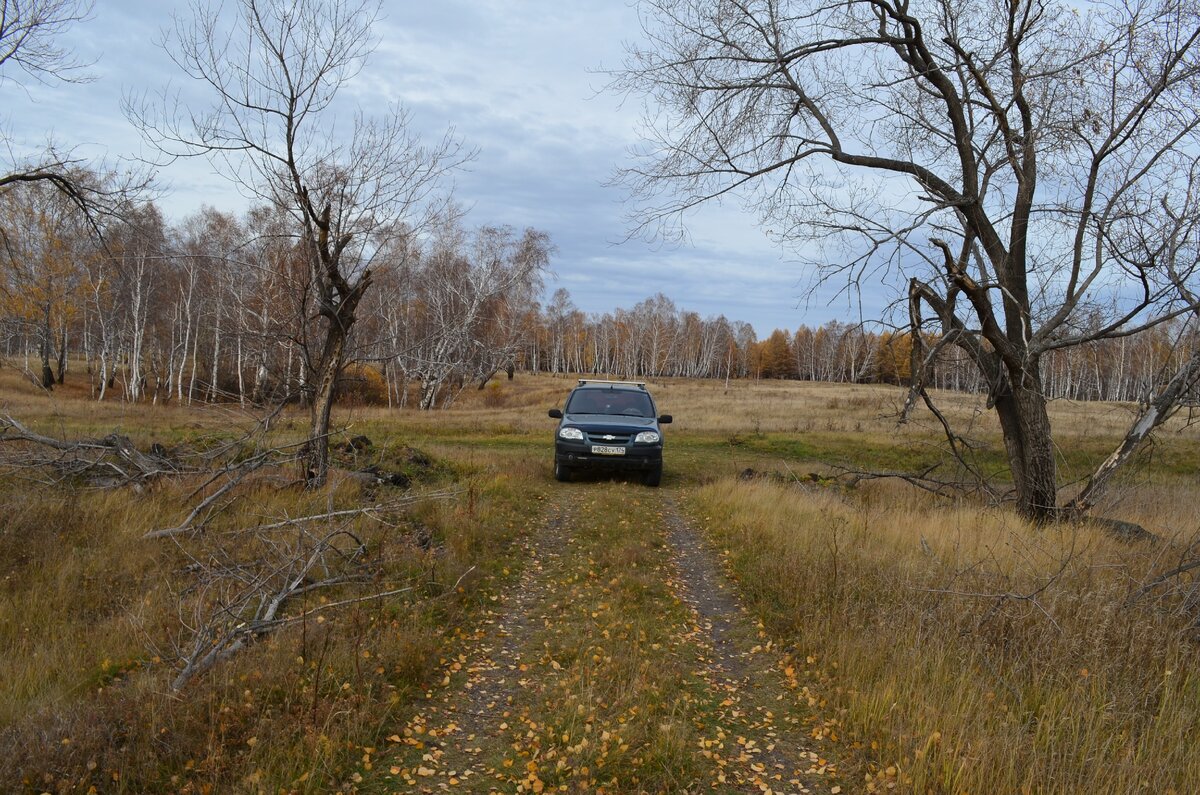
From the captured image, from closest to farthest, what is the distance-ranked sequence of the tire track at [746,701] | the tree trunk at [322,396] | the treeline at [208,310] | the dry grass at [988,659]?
the dry grass at [988,659] → the tire track at [746,701] → the tree trunk at [322,396] → the treeline at [208,310]

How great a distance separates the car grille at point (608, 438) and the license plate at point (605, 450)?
3.0 inches

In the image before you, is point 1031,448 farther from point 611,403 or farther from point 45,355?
point 45,355

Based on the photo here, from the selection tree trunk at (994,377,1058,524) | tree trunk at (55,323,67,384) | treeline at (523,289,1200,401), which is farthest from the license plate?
treeline at (523,289,1200,401)

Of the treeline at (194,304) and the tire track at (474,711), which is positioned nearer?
the tire track at (474,711)

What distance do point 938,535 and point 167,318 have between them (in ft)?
145

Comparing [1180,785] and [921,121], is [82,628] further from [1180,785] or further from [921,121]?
[921,121]

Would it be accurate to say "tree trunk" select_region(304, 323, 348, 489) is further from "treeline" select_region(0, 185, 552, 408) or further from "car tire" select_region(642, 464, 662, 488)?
"treeline" select_region(0, 185, 552, 408)

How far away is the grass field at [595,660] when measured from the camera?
→ 3535mm

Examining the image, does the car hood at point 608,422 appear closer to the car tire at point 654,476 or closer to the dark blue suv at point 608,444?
the dark blue suv at point 608,444

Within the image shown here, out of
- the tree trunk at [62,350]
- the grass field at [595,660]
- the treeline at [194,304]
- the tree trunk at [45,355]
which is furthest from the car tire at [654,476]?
the tree trunk at [62,350]

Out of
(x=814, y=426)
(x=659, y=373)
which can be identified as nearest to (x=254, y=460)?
(x=814, y=426)

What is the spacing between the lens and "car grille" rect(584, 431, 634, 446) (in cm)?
1242

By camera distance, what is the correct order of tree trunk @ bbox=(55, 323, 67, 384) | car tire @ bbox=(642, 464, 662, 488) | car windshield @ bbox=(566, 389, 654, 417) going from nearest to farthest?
car tire @ bbox=(642, 464, 662, 488)
car windshield @ bbox=(566, 389, 654, 417)
tree trunk @ bbox=(55, 323, 67, 384)

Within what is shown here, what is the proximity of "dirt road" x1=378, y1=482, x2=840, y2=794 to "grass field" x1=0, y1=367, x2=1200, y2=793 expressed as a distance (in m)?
0.02
